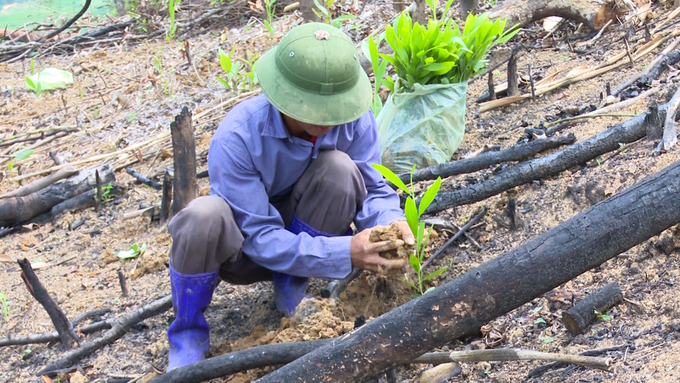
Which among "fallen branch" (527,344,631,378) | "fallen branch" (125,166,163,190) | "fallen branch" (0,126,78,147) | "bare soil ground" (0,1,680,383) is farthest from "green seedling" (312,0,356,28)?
"fallen branch" (527,344,631,378)

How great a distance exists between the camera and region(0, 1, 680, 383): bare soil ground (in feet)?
6.20

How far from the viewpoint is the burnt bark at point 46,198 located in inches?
157

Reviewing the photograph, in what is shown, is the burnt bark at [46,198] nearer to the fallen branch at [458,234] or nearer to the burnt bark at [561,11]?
the fallen branch at [458,234]

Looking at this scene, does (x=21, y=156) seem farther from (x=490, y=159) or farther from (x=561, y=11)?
(x=561, y=11)

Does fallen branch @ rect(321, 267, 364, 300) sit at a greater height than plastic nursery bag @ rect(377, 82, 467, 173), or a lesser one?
lesser

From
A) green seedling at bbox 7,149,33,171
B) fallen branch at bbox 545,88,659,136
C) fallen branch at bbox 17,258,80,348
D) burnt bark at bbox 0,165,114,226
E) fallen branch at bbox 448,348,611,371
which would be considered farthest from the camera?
green seedling at bbox 7,149,33,171

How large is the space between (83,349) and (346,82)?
5.12ft

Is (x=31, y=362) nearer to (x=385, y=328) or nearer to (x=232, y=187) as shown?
(x=232, y=187)

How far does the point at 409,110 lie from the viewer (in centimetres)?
342

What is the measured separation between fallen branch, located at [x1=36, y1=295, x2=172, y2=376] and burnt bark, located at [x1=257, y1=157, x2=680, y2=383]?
1.22m

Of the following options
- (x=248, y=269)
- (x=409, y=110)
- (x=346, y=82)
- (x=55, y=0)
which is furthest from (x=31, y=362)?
(x=55, y=0)

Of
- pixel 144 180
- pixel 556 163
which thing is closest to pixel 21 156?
pixel 144 180

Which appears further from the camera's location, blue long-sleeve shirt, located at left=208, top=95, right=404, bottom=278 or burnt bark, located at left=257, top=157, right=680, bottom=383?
blue long-sleeve shirt, located at left=208, top=95, right=404, bottom=278

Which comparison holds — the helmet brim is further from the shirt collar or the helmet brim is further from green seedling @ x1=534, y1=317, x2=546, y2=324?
green seedling @ x1=534, y1=317, x2=546, y2=324
